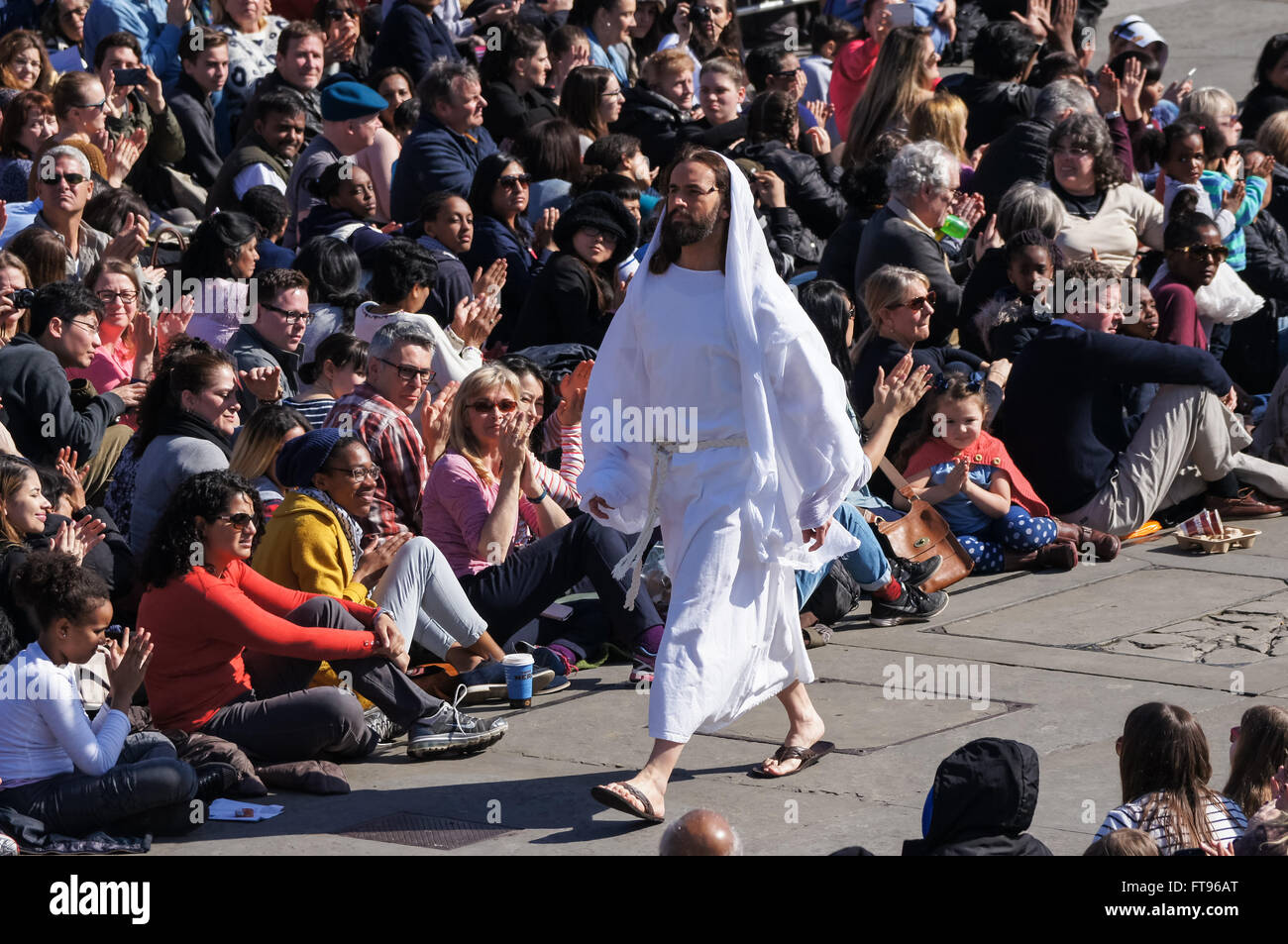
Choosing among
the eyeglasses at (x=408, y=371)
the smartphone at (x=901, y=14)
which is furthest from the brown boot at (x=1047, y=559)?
the smartphone at (x=901, y=14)

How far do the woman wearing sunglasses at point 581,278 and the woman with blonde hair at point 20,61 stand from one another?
3879 mm

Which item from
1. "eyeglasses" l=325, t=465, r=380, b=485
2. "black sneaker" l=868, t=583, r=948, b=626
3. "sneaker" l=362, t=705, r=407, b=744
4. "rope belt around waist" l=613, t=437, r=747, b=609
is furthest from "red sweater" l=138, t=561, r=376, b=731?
"black sneaker" l=868, t=583, r=948, b=626

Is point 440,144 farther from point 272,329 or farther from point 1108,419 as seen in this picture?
point 1108,419

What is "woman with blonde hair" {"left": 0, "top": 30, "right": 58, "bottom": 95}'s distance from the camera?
11625 millimetres

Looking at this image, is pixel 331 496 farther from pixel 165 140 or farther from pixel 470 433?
pixel 165 140

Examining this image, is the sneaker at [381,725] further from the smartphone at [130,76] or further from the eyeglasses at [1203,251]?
the smartphone at [130,76]

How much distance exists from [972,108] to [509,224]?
4.05 m

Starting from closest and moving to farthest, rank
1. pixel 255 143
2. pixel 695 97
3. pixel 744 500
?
pixel 744 500 → pixel 255 143 → pixel 695 97

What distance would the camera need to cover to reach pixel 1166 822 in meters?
5.02

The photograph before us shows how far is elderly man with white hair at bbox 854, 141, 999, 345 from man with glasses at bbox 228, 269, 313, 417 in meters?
2.95

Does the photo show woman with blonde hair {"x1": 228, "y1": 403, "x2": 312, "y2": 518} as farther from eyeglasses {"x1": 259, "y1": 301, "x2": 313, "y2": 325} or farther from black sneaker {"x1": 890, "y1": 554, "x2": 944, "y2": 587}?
black sneaker {"x1": 890, "y1": 554, "x2": 944, "y2": 587}

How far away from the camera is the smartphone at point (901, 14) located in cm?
1403

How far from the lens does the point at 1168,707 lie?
16.8ft
